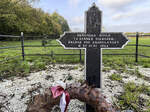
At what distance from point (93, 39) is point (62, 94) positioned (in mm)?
801

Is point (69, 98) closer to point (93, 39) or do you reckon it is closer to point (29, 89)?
point (93, 39)

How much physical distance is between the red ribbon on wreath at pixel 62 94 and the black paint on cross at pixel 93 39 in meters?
0.47

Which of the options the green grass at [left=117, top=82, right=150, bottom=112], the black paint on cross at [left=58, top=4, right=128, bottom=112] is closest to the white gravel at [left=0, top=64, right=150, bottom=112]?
the green grass at [left=117, top=82, right=150, bottom=112]

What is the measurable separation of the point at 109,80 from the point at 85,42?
57.0 inches

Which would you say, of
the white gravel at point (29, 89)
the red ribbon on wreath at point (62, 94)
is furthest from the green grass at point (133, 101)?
the red ribbon on wreath at point (62, 94)

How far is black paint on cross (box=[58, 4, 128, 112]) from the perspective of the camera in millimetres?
1597

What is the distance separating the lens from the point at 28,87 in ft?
8.00

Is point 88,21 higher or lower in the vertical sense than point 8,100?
higher

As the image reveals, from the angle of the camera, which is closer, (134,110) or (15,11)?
(134,110)

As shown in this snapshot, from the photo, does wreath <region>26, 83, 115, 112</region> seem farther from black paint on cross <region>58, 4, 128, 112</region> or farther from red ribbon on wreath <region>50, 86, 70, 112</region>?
black paint on cross <region>58, 4, 128, 112</region>

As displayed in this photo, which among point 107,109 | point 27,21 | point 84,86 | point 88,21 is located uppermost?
point 27,21

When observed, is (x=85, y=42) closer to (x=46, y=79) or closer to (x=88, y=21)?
(x=88, y=21)

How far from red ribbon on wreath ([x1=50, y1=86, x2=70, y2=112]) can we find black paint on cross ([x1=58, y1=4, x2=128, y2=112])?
1.53 feet

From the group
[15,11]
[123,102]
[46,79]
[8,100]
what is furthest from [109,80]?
[15,11]
